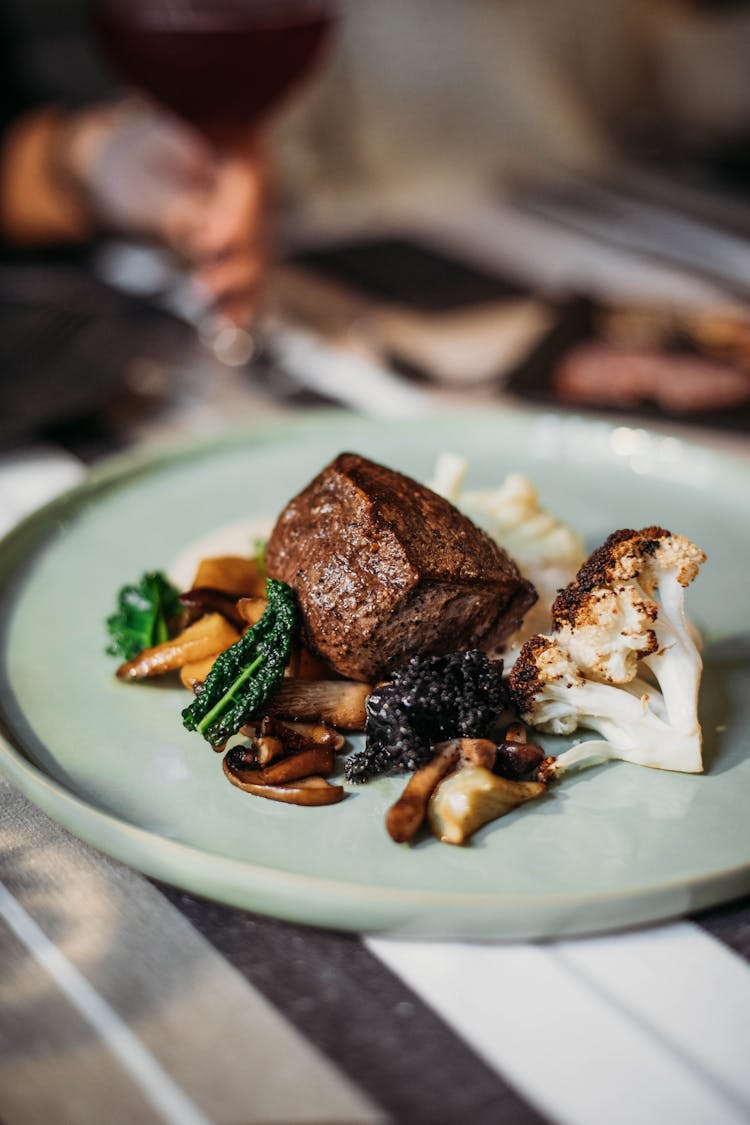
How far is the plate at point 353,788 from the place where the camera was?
1.34 meters

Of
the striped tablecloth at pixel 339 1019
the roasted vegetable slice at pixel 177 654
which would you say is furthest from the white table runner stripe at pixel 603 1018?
the roasted vegetable slice at pixel 177 654

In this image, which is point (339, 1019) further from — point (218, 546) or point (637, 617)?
point (218, 546)

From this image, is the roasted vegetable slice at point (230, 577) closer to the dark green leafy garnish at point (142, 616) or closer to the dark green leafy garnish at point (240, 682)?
the dark green leafy garnish at point (142, 616)

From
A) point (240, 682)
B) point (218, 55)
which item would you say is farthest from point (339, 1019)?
point (218, 55)

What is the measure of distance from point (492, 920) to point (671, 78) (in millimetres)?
6484

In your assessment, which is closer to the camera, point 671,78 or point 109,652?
point 109,652

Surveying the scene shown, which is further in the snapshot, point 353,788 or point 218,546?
point 218,546

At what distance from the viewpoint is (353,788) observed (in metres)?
1.58

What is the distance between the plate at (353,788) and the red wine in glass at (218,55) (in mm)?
1304

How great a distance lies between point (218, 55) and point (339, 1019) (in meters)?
2.75

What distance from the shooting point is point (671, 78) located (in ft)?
21.6

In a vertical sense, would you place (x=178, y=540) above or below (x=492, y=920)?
below

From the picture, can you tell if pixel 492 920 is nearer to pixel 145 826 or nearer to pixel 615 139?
pixel 145 826

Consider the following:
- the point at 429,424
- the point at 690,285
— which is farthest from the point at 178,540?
the point at 690,285
